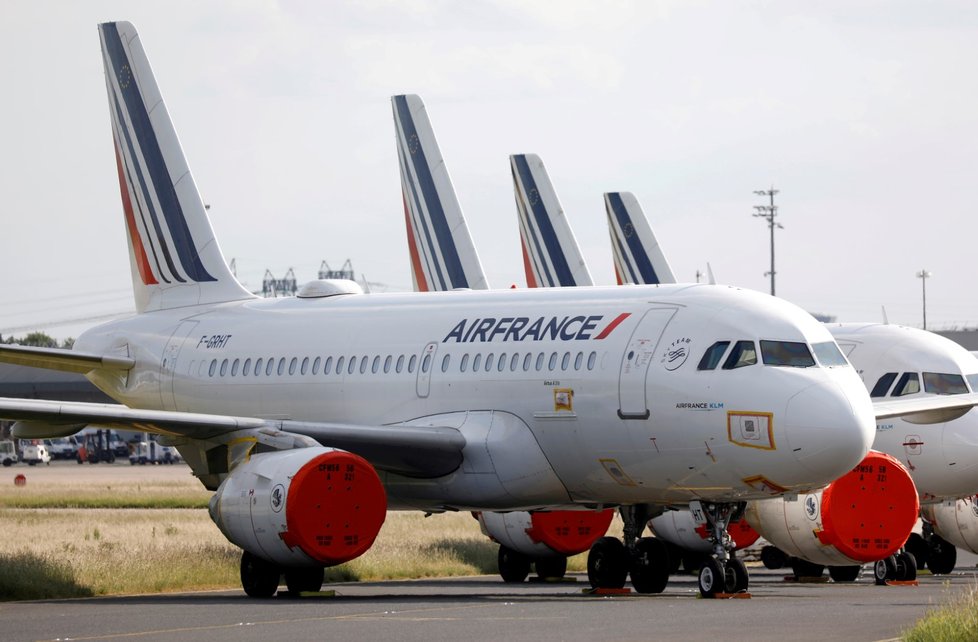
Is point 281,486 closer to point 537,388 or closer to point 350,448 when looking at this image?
point 350,448

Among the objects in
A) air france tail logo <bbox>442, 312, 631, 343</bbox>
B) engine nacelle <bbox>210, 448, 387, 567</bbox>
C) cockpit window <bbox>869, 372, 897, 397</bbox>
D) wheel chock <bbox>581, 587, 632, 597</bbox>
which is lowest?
wheel chock <bbox>581, 587, 632, 597</bbox>

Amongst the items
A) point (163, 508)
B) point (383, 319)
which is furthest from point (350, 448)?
point (163, 508)

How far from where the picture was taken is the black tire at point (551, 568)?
3102 cm

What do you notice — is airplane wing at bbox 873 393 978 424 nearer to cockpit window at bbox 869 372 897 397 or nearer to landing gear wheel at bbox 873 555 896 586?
cockpit window at bbox 869 372 897 397

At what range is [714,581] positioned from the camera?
2273cm

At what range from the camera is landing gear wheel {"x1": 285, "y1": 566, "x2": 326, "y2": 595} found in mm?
24219

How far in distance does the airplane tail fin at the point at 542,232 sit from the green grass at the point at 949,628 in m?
28.5

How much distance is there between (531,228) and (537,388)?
2013 cm

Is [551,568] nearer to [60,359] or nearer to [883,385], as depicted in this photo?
[883,385]

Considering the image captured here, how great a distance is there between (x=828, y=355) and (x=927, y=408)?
5.53 m

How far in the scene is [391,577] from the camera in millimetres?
31609

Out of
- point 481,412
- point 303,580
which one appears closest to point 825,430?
point 481,412

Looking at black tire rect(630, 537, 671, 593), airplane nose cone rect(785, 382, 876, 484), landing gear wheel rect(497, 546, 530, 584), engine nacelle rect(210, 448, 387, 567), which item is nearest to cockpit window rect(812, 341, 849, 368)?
airplane nose cone rect(785, 382, 876, 484)

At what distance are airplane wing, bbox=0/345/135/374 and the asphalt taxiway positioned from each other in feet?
17.2
